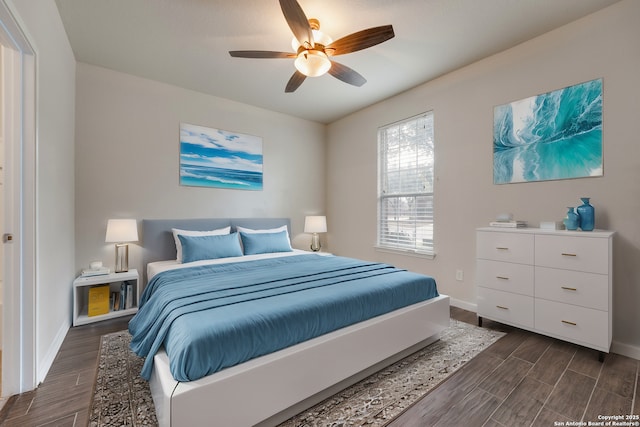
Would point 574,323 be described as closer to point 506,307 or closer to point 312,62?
point 506,307

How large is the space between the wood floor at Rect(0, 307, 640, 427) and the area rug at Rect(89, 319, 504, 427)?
6cm

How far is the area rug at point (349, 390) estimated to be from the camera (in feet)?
4.94

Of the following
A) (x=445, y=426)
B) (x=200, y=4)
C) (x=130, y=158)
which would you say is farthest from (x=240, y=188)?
(x=445, y=426)

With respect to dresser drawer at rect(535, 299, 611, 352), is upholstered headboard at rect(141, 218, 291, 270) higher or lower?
higher

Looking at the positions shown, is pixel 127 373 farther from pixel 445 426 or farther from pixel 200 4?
pixel 200 4

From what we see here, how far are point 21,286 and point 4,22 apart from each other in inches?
57.9

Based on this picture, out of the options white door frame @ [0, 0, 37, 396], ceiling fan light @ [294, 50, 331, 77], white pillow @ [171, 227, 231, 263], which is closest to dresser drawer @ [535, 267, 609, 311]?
ceiling fan light @ [294, 50, 331, 77]

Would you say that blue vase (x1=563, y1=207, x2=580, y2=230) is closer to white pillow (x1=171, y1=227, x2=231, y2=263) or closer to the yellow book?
white pillow (x1=171, y1=227, x2=231, y2=263)

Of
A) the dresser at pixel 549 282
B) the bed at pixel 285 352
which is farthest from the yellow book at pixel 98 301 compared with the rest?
the dresser at pixel 549 282

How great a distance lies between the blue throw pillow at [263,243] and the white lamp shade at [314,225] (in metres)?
0.70

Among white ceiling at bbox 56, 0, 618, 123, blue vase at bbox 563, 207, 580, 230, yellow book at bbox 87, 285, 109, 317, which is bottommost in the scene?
yellow book at bbox 87, 285, 109, 317

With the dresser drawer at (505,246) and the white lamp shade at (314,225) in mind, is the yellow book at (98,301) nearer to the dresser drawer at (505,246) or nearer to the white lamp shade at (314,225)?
the white lamp shade at (314,225)

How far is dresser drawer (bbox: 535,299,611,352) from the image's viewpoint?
2.02 meters

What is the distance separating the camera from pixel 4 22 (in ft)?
4.85
